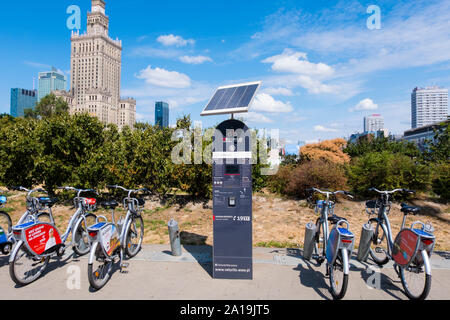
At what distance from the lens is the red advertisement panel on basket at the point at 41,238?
427 cm

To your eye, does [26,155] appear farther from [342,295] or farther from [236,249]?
[342,295]

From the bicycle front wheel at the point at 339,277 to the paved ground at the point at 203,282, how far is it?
0.49 ft

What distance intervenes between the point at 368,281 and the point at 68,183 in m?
8.98

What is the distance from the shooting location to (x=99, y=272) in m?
4.14

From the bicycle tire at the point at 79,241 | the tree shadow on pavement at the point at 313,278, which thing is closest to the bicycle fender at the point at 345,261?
the tree shadow on pavement at the point at 313,278

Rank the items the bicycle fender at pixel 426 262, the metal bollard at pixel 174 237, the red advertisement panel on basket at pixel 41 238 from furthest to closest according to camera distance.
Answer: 1. the metal bollard at pixel 174 237
2. the red advertisement panel on basket at pixel 41 238
3. the bicycle fender at pixel 426 262

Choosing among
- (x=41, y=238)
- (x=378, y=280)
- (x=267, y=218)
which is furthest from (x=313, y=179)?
(x=41, y=238)

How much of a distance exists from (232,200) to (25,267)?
3336 mm

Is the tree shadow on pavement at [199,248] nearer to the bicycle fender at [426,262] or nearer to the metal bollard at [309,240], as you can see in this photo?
the metal bollard at [309,240]

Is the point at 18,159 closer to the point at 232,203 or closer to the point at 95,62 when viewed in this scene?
the point at 232,203

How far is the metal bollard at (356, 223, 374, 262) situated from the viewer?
195 inches

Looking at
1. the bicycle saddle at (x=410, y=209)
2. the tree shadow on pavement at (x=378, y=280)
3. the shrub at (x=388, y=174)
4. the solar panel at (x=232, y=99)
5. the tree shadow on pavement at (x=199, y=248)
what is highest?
the solar panel at (x=232, y=99)

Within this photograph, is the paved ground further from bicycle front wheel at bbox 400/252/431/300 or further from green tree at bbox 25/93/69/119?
green tree at bbox 25/93/69/119

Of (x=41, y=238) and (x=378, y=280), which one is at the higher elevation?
(x=41, y=238)
